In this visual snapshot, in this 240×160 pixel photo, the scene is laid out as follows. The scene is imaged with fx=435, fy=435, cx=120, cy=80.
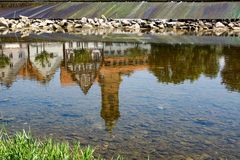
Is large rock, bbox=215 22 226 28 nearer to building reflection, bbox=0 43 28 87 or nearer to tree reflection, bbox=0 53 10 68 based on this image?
building reflection, bbox=0 43 28 87

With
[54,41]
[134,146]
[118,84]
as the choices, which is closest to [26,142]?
[134,146]

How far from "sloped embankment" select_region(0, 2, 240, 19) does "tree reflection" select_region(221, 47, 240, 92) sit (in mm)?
22550

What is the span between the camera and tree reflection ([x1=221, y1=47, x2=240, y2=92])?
1920 centimetres

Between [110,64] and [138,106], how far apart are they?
1508 centimetres

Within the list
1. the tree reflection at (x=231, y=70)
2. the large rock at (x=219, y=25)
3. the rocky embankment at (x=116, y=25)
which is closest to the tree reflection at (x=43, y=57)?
the tree reflection at (x=231, y=70)

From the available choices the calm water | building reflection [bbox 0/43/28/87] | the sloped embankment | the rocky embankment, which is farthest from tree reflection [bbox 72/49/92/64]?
the sloped embankment

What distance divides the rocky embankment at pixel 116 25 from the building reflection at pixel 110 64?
15.4 m

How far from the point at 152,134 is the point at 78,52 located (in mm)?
20270

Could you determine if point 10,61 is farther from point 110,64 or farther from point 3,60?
point 110,64

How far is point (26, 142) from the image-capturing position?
26.1 ft

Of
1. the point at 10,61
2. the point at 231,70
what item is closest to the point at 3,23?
the point at 10,61

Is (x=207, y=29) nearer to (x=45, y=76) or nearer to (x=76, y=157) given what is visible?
(x=45, y=76)

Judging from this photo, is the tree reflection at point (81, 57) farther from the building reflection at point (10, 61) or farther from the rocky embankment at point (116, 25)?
the rocky embankment at point (116, 25)

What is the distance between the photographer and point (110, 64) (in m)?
29.9
